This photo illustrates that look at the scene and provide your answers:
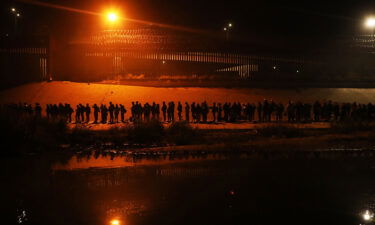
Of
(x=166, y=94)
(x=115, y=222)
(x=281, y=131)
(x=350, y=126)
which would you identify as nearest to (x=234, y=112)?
(x=281, y=131)

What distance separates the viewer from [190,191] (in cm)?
1504

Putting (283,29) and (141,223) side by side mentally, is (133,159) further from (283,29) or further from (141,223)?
(283,29)

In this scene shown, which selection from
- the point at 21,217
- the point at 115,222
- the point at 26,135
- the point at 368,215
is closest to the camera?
the point at 115,222

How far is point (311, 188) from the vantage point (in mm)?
15352

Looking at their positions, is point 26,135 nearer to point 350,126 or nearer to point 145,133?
point 145,133

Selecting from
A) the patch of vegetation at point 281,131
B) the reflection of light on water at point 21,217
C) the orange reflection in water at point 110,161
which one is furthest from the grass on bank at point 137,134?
the reflection of light on water at point 21,217

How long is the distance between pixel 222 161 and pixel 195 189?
5.56 m

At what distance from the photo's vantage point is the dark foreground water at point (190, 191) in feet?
41.0

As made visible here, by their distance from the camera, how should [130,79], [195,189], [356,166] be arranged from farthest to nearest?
[130,79] < [356,166] < [195,189]

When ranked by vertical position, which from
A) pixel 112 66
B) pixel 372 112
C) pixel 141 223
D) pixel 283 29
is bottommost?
pixel 141 223

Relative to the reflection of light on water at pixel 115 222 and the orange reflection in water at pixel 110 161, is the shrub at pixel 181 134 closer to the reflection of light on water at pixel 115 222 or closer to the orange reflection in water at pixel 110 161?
the orange reflection in water at pixel 110 161

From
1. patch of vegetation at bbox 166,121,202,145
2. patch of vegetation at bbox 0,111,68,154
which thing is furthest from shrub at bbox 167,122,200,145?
patch of vegetation at bbox 0,111,68,154

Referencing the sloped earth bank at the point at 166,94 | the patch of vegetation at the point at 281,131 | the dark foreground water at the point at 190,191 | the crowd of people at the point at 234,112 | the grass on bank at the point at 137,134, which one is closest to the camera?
the dark foreground water at the point at 190,191

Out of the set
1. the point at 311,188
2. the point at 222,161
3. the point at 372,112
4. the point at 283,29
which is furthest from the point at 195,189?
the point at 283,29
